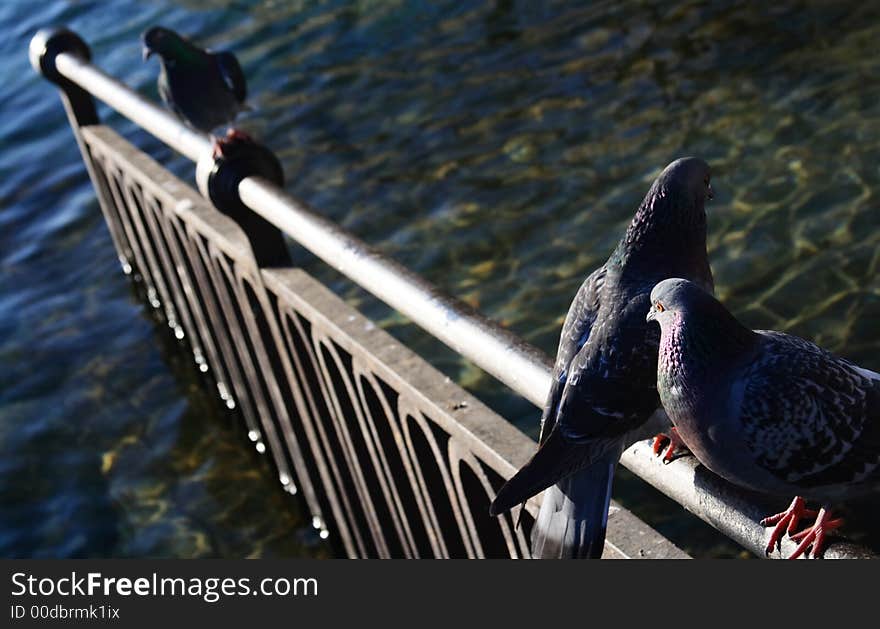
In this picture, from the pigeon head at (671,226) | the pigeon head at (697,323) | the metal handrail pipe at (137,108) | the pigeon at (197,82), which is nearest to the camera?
the pigeon head at (697,323)

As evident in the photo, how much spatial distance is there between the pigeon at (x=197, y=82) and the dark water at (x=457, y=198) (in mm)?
1606

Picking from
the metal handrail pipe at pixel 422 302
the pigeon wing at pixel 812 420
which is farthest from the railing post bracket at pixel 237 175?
the pigeon wing at pixel 812 420

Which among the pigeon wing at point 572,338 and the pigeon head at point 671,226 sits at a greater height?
the pigeon head at point 671,226

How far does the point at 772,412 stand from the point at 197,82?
177 inches

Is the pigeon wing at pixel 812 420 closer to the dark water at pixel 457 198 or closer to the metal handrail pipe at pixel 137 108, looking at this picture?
the metal handrail pipe at pixel 137 108

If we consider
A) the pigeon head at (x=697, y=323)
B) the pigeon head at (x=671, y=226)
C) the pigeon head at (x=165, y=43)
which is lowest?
the pigeon head at (x=165, y=43)

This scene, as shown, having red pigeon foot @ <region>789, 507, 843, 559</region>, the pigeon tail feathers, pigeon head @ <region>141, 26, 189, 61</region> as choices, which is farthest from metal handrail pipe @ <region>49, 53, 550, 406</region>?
pigeon head @ <region>141, 26, 189, 61</region>

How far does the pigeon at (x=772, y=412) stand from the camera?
2297mm

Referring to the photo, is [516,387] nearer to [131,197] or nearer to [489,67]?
[131,197]

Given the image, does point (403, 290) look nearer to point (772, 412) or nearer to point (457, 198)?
point (772, 412)

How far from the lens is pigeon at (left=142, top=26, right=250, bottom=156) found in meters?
6.11

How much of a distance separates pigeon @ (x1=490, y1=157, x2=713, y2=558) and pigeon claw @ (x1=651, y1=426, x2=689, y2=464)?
73 mm

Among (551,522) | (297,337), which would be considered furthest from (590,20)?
(551,522)

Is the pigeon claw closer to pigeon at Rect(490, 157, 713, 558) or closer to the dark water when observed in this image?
pigeon at Rect(490, 157, 713, 558)
